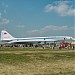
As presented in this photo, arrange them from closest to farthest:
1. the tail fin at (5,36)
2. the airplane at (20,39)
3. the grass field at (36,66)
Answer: the grass field at (36,66)
the airplane at (20,39)
the tail fin at (5,36)

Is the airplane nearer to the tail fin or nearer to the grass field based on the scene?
the tail fin

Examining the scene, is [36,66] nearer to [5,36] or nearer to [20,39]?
[5,36]

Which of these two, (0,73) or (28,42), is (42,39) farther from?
(0,73)

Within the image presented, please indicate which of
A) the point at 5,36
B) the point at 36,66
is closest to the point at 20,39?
the point at 5,36

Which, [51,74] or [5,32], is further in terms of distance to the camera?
[5,32]

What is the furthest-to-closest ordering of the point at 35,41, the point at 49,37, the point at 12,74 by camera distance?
the point at 49,37
the point at 35,41
the point at 12,74

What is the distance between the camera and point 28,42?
557 feet

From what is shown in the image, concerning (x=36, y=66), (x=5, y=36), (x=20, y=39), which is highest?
(x=5, y=36)

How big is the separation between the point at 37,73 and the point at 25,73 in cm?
74

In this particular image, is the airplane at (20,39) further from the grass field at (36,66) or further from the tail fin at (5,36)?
the grass field at (36,66)

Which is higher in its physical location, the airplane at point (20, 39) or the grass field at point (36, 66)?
the airplane at point (20, 39)

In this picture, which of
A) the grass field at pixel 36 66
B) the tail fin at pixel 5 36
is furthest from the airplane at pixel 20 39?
the grass field at pixel 36 66

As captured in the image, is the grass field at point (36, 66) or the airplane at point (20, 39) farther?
the airplane at point (20, 39)

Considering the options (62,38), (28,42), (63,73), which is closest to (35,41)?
(28,42)
